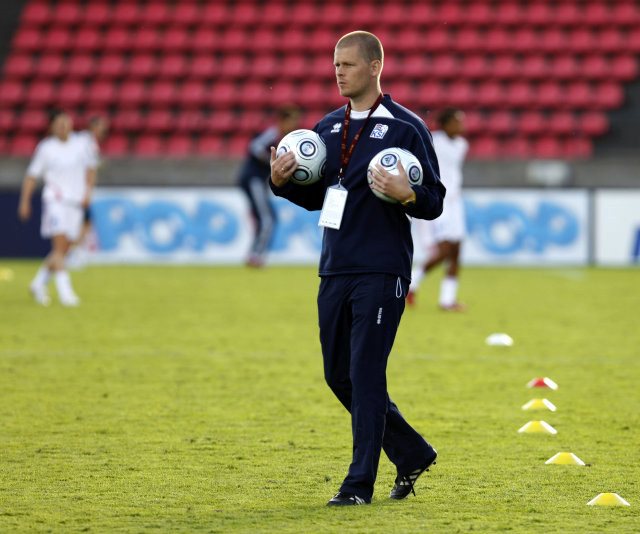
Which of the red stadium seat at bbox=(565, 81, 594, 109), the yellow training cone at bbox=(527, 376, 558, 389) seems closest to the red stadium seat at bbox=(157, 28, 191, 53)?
the red stadium seat at bbox=(565, 81, 594, 109)

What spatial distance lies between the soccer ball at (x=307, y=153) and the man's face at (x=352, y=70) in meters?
0.23

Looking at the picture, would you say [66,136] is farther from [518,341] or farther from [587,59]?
[587,59]

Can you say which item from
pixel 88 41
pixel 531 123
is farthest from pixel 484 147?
pixel 88 41

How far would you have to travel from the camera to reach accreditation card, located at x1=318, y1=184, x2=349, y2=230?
4598mm

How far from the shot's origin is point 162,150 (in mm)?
23312

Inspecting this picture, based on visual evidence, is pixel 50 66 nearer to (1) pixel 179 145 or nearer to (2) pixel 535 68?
(1) pixel 179 145

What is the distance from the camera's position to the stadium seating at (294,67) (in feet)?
76.1

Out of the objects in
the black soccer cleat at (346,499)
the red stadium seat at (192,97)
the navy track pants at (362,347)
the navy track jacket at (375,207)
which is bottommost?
the black soccer cleat at (346,499)

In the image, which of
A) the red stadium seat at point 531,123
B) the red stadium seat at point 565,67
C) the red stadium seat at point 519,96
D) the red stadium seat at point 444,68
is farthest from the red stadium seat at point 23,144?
the red stadium seat at point 565,67

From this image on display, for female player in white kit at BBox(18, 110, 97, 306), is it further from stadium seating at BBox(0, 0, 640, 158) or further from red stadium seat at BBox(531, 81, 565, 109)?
red stadium seat at BBox(531, 81, 565, 109)

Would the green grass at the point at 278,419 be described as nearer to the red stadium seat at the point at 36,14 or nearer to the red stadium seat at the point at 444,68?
the red stadium seat at the point at 444,68

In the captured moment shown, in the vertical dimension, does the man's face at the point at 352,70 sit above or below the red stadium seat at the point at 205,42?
below

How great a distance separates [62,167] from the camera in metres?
13.3

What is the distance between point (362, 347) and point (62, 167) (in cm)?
936
